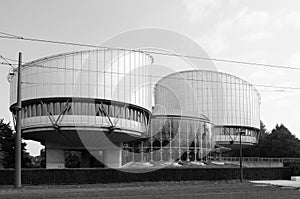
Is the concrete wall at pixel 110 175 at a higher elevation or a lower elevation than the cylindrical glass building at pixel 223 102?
lower

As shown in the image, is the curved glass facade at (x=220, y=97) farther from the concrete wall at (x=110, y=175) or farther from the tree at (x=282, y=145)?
the concrete wall at (x=110, y=175)

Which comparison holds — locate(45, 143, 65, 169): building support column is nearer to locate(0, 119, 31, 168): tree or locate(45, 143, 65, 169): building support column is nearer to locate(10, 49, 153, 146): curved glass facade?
locate(10, 49, 153, 146): curved glass facade

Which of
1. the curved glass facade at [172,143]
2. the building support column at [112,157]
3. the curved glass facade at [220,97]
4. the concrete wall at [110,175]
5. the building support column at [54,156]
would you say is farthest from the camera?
the curved glass facade at [220,97]

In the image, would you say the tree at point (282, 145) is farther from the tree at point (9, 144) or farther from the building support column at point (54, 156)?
the tree at point (9, 144)

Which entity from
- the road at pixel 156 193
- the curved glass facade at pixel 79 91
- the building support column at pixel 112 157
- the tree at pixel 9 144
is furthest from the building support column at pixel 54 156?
the road at pixel 156 193

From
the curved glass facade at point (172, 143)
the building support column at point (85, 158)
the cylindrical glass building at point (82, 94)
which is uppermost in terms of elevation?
the cylindrical glass building at point (82, 94)

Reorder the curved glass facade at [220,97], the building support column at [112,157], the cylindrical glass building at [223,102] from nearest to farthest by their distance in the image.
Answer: the building support column at [112,157] → the curved glass facade at [220,97] → the cylindrical glass building at [223,102]

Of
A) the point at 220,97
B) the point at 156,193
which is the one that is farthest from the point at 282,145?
the point at 156,193

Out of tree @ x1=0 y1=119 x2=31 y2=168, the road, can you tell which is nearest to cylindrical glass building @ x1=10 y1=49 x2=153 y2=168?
tree @ x1=0 y1=119 x2=31 y2=168

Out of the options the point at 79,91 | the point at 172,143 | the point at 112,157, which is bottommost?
the point at 112,157

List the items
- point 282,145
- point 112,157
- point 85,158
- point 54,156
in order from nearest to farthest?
1. point 112,157
2. point 54,156
3. point 85,158
4. point 282,145

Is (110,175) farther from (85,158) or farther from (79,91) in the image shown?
(85,158)

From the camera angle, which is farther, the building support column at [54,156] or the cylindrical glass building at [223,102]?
the cylindrical glass building at [223,102]

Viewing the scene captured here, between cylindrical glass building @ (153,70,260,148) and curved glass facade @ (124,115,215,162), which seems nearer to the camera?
curved glass facade @ (124,115,215,162)
